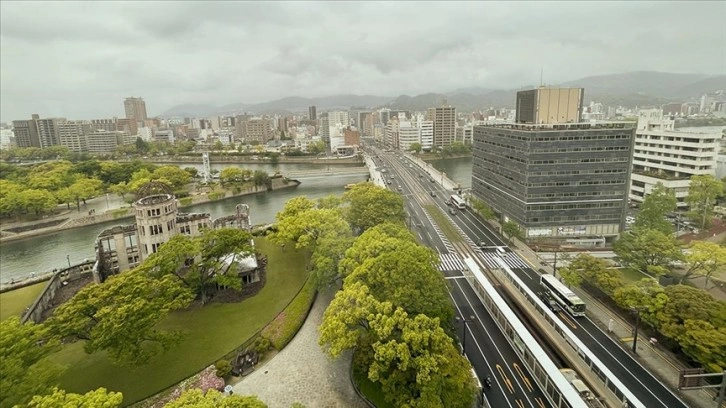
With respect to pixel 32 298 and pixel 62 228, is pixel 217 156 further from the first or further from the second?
pixel 32 298

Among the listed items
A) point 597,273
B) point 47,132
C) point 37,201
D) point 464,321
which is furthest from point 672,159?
point 47,132

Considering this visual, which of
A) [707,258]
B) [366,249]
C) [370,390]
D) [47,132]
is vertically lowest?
[370,390]

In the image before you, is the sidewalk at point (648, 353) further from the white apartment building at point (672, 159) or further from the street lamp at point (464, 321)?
the white apartment building at point (672, 159)

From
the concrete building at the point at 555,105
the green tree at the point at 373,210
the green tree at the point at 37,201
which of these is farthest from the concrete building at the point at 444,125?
the green tree at the point at 37,201

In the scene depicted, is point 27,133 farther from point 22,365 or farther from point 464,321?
point 464,321

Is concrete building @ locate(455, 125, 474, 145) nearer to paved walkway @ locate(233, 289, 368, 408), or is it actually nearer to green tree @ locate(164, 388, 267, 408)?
paved walkway @ locate(233, 289, 368, 408)

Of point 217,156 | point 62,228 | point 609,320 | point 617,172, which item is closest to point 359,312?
point 609,320
